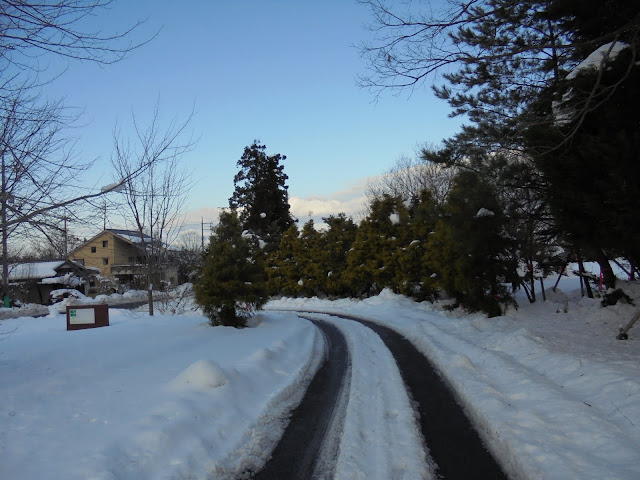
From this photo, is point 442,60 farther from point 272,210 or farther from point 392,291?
point 272,210

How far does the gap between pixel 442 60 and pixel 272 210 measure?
3480 cm

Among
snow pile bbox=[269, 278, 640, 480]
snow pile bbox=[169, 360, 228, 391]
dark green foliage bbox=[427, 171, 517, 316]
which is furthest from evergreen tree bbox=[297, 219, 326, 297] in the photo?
snow pile bbox=[169, 360, 228, 391]

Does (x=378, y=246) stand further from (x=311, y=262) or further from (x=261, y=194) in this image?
(x=261, y=194)

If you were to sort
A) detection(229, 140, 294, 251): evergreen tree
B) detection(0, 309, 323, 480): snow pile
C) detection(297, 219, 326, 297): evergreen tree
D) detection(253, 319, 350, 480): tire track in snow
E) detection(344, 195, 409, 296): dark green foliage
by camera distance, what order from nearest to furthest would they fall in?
detection(0, 309, 323, 480): snow pile
detection(253, 319, 350, 480): tire track in snow
detection(344, 195, 409, 296): dark green foliage
detection(297, 219, 326, 297): evergreen tree
detection(229, 140, 294, 251): evergreen tree

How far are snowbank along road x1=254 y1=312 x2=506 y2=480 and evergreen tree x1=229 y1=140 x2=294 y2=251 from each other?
3182cm

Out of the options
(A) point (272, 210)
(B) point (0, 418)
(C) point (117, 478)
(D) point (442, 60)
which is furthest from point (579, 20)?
(A) point (272, 210)

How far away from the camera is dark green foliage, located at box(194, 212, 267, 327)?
1360cm

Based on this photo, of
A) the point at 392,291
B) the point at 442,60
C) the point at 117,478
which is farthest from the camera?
the point at 392,291

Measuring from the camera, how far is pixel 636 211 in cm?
614

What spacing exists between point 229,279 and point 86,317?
5.47m

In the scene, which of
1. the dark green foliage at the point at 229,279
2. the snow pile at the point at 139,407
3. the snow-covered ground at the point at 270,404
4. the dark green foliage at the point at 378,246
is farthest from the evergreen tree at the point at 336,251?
the snow pile at the point at 139,407

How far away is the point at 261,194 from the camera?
134 feet

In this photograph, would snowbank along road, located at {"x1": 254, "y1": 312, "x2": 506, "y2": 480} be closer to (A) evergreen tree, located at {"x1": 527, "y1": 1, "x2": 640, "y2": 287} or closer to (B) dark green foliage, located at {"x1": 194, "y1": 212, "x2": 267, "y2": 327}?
(A) evergreen tree, located at {"x1": 527, "y1": 1, "x2": 640, "y2": 287}

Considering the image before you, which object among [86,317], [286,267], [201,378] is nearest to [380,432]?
[201,378]
